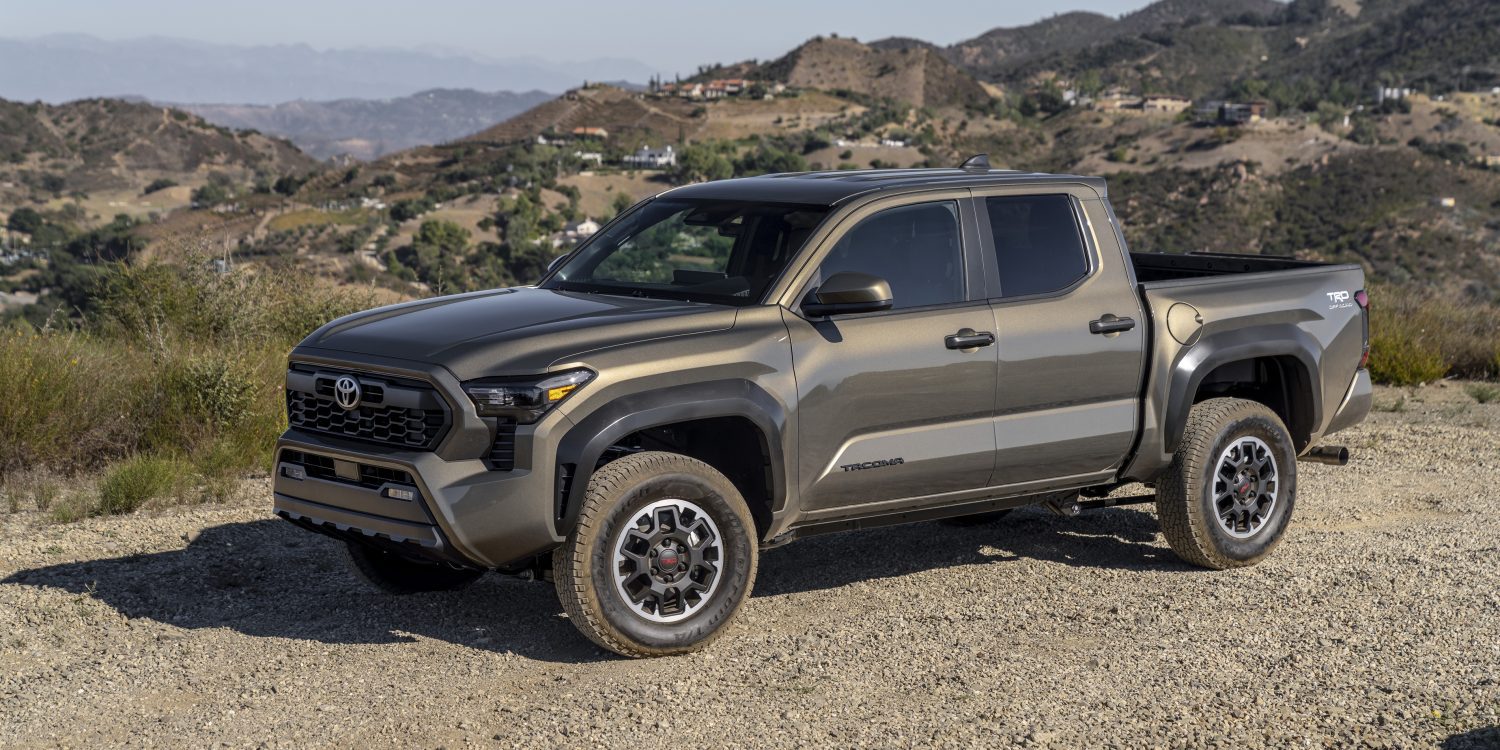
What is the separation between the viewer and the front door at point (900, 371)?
5797 mm

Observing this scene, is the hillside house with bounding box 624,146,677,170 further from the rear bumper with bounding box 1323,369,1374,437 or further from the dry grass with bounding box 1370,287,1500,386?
the rear bumper with bounding box 1323,369,1374,437

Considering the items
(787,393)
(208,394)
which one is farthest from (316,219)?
(787,393)

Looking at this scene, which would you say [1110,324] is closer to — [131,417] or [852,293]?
[852,293]

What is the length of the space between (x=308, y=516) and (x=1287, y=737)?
379 centimetres

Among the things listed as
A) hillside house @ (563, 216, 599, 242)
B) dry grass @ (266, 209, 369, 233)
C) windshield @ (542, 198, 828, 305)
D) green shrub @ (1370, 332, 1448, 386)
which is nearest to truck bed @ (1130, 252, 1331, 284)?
windshield @ (542, 198, 828, 305)

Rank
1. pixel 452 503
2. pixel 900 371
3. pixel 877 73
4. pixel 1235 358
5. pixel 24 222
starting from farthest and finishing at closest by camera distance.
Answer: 1. pixel 877 73
2. pixel 24 222
3. pixel 1235 358
4. pixel 900 371
5. pixel 452 503

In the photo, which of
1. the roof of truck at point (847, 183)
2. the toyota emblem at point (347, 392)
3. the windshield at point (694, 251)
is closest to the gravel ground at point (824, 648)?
the toyota emblem at point (347, 392)

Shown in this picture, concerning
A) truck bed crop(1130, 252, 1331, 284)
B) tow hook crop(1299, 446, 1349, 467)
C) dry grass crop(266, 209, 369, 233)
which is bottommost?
dry grass crop(266, 209, 369, 233)

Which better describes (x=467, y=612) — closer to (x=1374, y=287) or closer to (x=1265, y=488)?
(x=1265, y=488)

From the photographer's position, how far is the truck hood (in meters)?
5.24

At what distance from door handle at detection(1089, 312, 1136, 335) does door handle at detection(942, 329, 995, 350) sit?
2.04ft

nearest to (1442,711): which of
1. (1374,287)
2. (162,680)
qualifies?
(162,680)

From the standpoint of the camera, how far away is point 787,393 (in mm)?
5664

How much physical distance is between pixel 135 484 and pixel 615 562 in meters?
4.11
